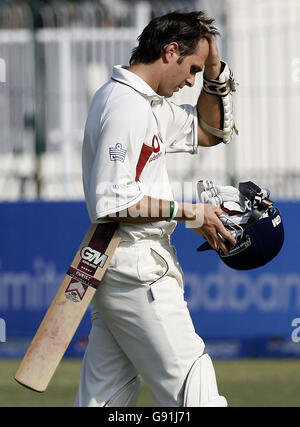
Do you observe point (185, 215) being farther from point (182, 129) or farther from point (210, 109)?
point (210, 109)

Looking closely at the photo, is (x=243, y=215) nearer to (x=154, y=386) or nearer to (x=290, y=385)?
(x=154, y=386)

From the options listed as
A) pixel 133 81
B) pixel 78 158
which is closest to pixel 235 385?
pixel 78 158

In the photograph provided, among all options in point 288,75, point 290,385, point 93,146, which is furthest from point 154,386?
point 288,75

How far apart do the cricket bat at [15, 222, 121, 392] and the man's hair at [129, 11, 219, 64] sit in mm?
904

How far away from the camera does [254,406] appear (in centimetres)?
779

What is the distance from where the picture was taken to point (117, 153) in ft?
15.5

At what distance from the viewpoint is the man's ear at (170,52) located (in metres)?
5.03

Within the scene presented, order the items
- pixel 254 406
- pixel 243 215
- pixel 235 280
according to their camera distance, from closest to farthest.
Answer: pixel 243 215 < pixel 254 406 < pixel 235 280

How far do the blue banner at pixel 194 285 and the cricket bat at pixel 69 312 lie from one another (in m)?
5.14

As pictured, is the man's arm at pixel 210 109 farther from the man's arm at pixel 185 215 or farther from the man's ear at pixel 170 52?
the man's arm at pixel 185 215

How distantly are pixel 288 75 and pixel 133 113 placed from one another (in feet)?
20.5

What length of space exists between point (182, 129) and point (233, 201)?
0.59 meters

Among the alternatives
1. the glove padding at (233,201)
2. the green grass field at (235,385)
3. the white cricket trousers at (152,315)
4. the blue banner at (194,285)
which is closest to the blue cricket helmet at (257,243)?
the glove padding at (233,201)

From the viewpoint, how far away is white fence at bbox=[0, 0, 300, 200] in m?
10.8
